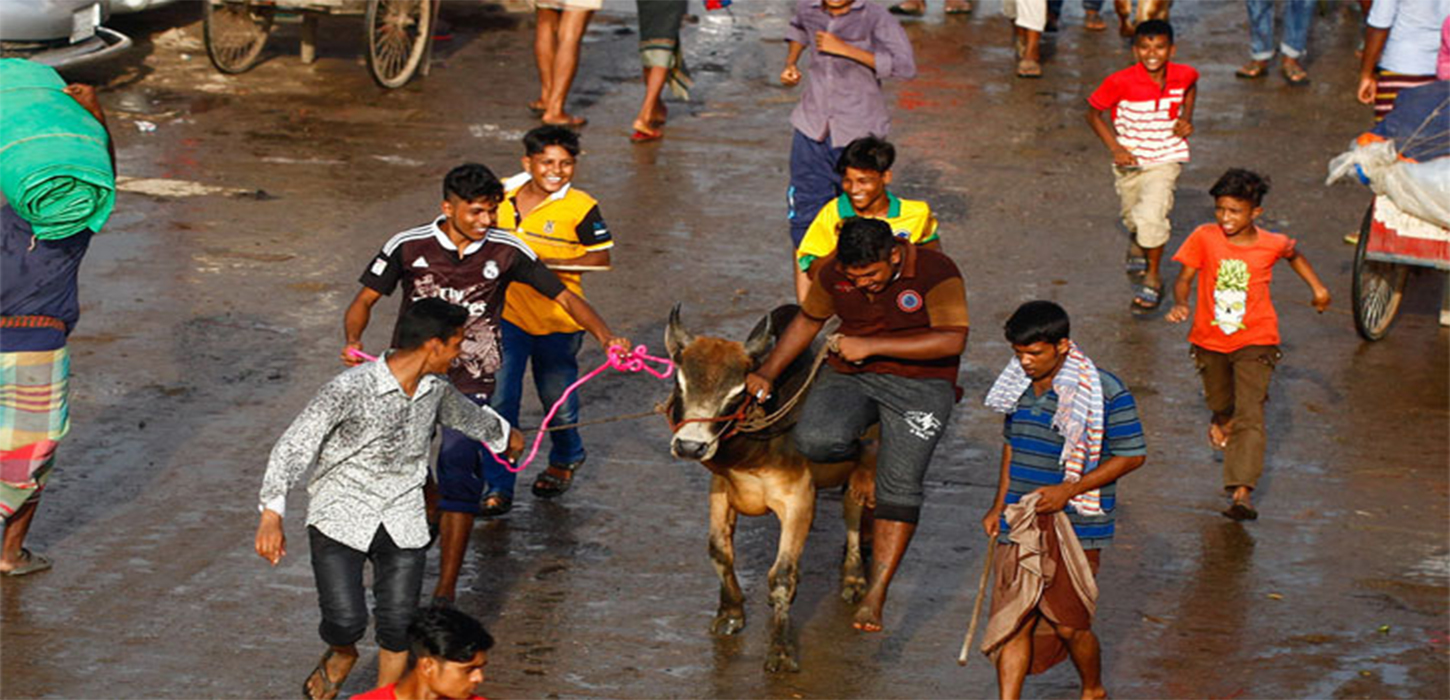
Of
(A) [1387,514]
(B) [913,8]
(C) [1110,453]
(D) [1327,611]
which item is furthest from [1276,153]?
(C) [1110,453]

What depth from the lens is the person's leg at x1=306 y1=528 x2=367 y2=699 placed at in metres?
6.65

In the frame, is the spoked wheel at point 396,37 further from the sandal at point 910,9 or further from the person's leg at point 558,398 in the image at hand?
the person's leg at point 558,398

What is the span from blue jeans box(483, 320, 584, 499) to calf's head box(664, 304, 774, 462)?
126 cm

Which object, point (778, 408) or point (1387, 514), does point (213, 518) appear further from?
point (1387, 514)

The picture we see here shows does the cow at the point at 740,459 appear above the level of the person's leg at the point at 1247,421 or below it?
above

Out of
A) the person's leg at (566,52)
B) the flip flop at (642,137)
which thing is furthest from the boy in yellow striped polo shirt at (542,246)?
the person's leg at (566,52)

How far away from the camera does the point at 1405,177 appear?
414 inches

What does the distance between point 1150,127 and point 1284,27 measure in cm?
519

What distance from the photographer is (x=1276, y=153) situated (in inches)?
565

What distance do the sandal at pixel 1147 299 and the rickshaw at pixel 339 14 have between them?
6.24 meters

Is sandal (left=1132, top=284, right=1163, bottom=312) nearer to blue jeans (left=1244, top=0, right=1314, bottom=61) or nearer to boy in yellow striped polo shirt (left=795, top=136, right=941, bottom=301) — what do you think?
boy in yellow striped polo shirt (left=795, top=136, right=941, bottom=301)

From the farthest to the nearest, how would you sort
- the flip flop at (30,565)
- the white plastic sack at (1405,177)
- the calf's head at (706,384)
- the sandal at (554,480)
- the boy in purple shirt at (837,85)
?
the boy in purple shirt at (837,85)
the white plastic sack at (1405,177)
the sandal at (554,480)
the flip flop at (30,565)
the calf's head at (706,384)

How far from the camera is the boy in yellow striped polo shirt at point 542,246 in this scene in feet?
27.9

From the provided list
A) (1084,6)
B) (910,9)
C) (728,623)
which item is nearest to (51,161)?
(728,623)
